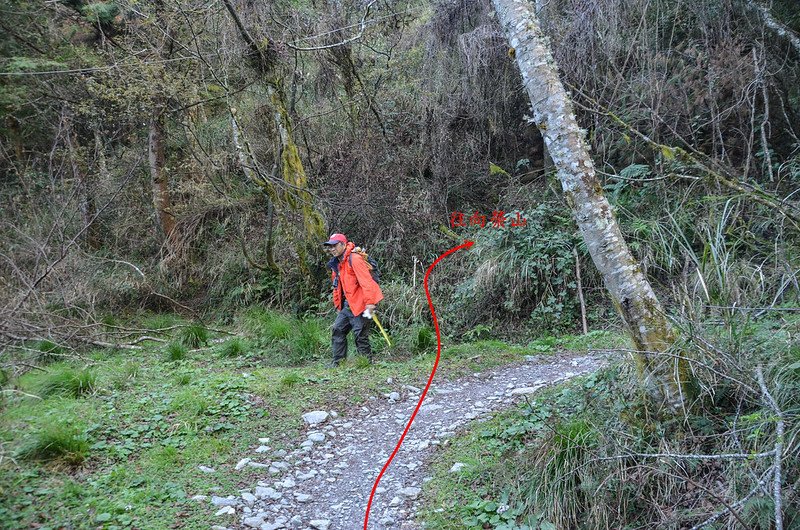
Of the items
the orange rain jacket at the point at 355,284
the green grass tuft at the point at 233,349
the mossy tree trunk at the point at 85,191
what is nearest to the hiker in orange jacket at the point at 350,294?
the orange rain jacket at the point at 355,284

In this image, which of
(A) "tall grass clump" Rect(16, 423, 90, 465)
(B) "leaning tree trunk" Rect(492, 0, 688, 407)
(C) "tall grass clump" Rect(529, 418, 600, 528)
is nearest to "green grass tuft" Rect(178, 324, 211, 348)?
(A) "tall grass clump" Rect(16, 423, 90, 465)

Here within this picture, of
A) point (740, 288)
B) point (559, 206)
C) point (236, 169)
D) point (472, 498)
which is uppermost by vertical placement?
point (236, 169)

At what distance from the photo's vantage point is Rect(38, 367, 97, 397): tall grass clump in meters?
6.10

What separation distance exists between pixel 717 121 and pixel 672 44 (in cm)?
186

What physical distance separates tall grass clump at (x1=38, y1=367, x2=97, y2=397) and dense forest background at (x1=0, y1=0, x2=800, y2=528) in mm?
628

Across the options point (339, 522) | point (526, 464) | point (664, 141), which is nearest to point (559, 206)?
point (664, 141)

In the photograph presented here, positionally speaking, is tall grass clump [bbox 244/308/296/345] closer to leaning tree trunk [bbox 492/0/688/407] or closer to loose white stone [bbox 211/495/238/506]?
loose white stone [bbox 211/495/238/506]

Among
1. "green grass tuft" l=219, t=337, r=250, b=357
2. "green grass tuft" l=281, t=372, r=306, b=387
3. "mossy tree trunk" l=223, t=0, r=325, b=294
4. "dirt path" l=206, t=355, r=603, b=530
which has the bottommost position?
"dirt path" l=206, t=355, r=603, b=530

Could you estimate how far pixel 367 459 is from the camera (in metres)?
5.27

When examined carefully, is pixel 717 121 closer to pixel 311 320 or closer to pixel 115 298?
pixel 311 320

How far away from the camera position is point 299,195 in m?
10.8

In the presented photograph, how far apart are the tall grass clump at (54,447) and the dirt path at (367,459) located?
125 cm

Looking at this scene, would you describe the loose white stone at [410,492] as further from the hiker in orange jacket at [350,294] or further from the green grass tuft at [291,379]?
the hiker in orange jacket at [350,294]

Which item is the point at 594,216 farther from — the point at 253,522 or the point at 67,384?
the point at 67,384
